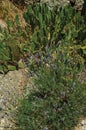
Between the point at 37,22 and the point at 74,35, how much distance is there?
0.69m

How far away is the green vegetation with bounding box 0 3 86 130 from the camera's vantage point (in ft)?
14.2

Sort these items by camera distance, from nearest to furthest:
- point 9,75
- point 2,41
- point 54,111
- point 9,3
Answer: point 54,111 < point 9,75 < point 2,41 < point 9,3

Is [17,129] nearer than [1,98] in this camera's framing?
Yes

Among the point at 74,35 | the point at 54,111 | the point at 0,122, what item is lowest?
the point at 0,122

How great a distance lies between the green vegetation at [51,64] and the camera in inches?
170

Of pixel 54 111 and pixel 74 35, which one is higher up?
pixel 74 35

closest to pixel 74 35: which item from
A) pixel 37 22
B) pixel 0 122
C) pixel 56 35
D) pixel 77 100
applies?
pixel 56 35

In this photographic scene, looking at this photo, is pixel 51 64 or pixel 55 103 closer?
pixel 55 103

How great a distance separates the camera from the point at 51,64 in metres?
4.62

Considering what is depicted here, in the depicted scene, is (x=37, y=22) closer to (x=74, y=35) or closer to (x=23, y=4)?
(x=74, y=35)

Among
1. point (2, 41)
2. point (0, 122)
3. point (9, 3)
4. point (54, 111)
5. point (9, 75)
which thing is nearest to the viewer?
point (54, 111)

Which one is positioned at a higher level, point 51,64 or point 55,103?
point 51,64

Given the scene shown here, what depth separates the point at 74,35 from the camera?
5.67m

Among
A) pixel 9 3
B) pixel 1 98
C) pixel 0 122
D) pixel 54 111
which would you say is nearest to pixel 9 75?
pixel 1 98
